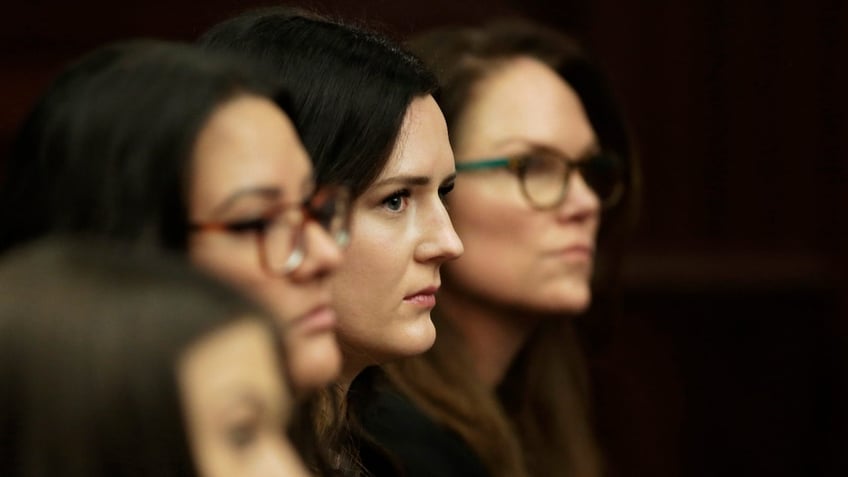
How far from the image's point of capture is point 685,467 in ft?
14.4

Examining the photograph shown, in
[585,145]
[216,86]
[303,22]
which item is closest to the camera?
[216,86]

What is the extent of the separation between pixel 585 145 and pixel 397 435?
849 mm

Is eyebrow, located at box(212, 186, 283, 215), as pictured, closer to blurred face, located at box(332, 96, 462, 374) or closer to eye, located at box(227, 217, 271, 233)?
eye, located at box(227, 217, 271, 233)

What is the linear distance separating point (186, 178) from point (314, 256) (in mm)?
181

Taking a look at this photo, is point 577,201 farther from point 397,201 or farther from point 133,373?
point 133,373

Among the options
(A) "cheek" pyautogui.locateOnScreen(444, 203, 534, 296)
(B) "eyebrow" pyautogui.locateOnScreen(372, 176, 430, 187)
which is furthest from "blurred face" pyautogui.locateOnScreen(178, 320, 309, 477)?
(A) "cheek" pyautogui.locateOnScreen(444, 203, 534, 296)

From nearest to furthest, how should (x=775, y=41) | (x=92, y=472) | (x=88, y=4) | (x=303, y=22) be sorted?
1. (x=92, y=472)
2. (x=303, y=22)
3. (x=88, y=4)
4. (x=775, y=41)

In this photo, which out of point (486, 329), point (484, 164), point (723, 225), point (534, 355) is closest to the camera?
point (484, 164)

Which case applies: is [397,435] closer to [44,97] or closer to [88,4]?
[44,97]

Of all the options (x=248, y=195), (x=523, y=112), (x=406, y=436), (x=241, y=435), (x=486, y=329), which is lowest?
(x=406, y=436)

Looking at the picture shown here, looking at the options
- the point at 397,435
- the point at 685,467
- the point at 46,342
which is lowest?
the point at 685,467

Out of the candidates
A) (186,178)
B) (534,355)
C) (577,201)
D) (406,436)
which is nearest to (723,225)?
(534,355)

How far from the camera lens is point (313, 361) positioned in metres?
1.66

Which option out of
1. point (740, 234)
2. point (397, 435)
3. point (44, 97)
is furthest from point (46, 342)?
point (740, 234)
